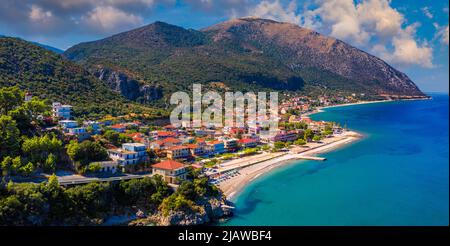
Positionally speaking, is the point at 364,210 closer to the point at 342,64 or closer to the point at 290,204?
the point at 290,204

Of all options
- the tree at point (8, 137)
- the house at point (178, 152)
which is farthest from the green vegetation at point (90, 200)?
the house at point (178, 152)

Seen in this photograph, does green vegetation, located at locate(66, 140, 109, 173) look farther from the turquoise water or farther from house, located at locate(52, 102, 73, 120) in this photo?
house, located at locate(52, 102, 73, 120)

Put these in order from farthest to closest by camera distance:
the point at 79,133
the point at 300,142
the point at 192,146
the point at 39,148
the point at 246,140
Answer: the point at 300,142, the point at 246,140, the point at 192,146, the point at 79,133, the point at 39,148

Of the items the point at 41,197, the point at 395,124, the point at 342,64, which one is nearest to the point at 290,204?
the point at 41,197

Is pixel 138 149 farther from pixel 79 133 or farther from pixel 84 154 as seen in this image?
pixel 79 133

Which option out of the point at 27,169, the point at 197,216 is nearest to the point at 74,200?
the point at 27,169
